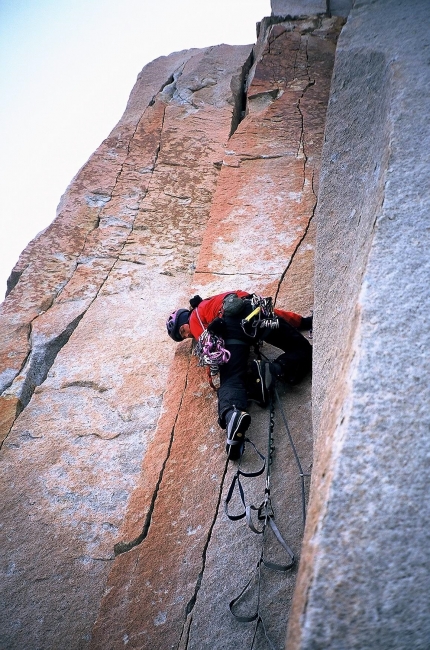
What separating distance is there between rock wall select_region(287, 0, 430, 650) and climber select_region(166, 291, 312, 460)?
2.79ft

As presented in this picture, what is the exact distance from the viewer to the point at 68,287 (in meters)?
4.91

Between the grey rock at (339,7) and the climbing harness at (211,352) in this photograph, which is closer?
the climbing harness at (211,352)

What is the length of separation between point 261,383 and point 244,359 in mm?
240

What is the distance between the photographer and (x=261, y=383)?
120 inches

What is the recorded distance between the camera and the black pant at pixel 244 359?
2.98 metres

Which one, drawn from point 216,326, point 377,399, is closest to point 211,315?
point 216,326

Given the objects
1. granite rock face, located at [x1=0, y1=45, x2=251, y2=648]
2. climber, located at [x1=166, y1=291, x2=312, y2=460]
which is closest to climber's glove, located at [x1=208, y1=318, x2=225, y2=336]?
climber, located at [x1=166, y1=291, x2=312, y2=460]

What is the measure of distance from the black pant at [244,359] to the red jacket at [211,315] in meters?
0.17

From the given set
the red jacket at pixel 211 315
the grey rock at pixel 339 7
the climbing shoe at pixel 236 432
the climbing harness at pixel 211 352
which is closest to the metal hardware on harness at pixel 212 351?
the climbing harness at pixel 211 352

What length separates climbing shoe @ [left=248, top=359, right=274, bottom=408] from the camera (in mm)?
3031

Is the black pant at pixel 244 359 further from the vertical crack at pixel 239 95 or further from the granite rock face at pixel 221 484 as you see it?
the vertical crack at pixel 239 95

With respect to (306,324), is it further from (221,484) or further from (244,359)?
(221,484)

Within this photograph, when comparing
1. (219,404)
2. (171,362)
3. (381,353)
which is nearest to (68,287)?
(171,362)

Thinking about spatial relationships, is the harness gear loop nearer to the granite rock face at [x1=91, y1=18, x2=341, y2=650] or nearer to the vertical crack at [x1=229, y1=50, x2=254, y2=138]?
the granite rock face at [x1=91, y1=18, x2=341, y2=650]
